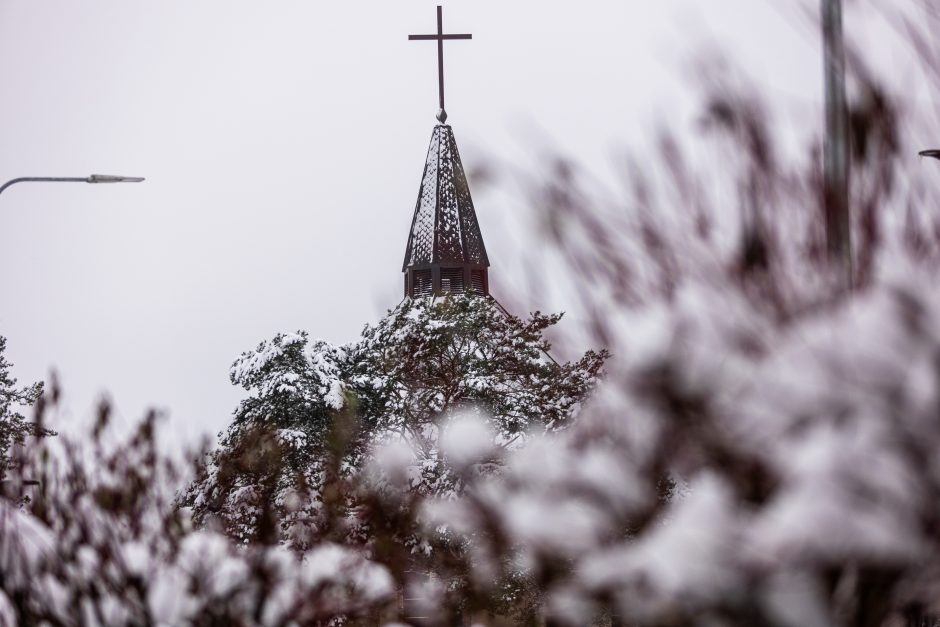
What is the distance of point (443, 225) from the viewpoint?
2809cm

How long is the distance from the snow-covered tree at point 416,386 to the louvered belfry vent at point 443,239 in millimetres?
5638

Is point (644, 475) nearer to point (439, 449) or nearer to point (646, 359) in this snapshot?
point (646, 359)

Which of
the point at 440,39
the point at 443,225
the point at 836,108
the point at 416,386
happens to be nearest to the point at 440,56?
the point at 440,39

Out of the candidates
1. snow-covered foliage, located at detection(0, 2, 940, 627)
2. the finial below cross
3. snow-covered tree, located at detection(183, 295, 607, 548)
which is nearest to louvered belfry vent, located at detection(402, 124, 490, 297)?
the finial below cross

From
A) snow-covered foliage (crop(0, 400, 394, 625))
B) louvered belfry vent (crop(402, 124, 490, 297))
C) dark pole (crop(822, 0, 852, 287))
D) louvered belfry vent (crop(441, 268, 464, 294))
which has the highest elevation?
louvered belfry vent (crop(402, 124, 490, 297))

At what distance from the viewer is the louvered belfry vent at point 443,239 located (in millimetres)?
27859

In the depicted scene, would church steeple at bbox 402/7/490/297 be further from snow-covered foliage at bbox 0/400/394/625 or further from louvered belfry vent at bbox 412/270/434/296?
snow-covered foliage at bbox 0/400/394/625

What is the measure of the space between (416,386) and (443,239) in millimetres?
7681

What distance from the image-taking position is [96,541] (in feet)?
14.9

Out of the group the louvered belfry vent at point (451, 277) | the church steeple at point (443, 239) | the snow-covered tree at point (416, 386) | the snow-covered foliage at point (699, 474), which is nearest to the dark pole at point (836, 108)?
the snow-covered foliage at point (699, 474)

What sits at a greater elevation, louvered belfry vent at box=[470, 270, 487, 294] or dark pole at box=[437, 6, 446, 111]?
dark pole at box=[437, 6, 446, 111]

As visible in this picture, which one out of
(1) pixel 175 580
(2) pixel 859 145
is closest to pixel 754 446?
(2) pixel 859 145

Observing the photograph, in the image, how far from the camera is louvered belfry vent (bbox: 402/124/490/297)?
27859mm

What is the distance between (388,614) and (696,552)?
3.25 metres
